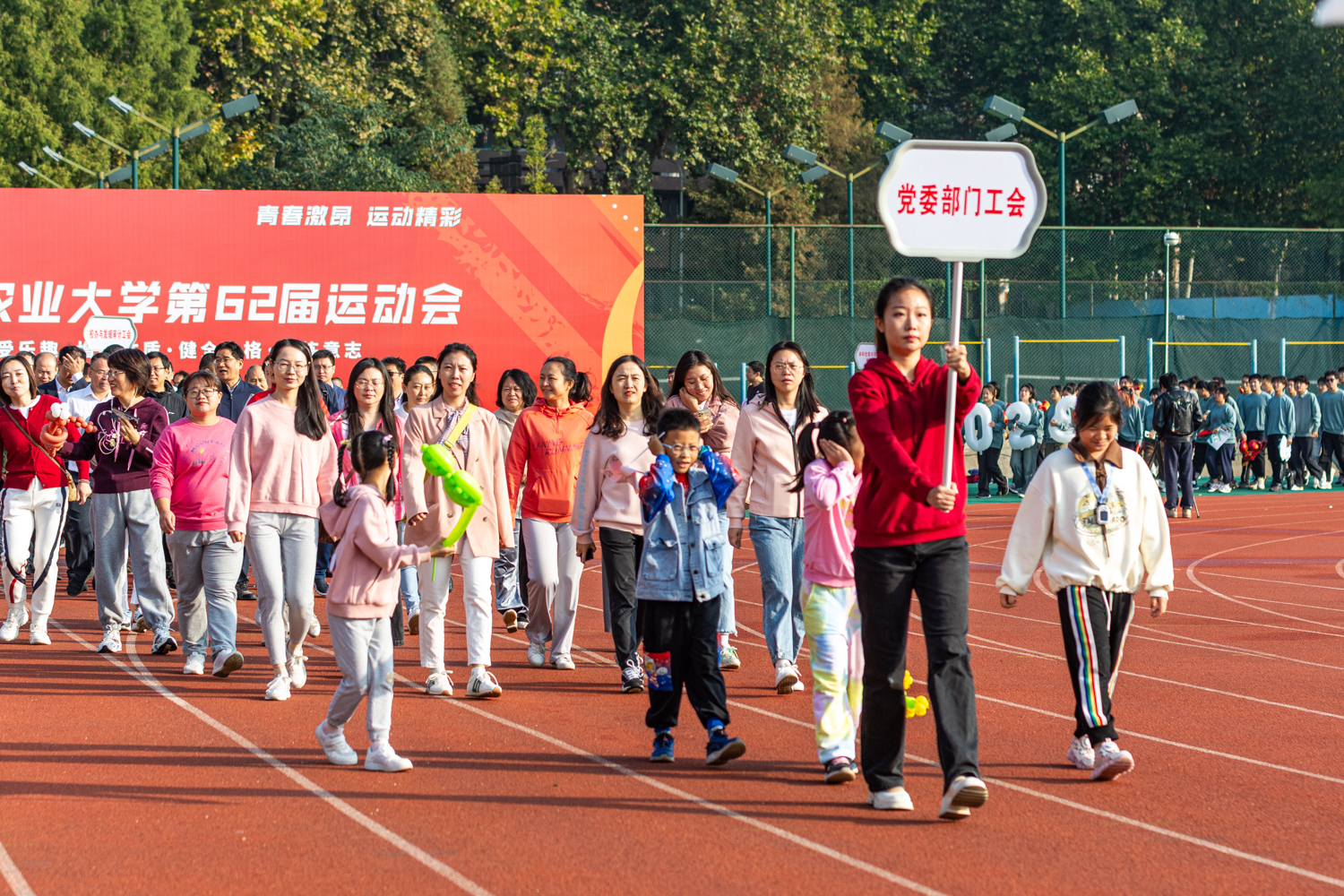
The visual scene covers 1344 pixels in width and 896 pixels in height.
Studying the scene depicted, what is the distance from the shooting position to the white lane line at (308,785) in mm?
5090

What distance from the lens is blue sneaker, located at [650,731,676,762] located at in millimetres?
6656

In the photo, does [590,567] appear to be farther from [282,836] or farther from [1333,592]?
[282,836]

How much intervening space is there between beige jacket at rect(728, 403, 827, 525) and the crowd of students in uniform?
0.02 metres

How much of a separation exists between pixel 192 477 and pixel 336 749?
272cm

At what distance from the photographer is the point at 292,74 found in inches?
1697

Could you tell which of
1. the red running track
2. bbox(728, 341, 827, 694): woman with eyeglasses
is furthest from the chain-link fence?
the red running track

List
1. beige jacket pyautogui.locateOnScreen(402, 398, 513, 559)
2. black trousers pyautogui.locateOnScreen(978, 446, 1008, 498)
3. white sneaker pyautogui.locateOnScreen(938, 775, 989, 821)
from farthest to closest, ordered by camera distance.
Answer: black trousers pyautogui.locateOnScreen(978, 446, 1008, 498), beige jacket pyautogui.locateOnScreen(402, 398, 513, 559), white sneaker pyautogui.locateOnScreen(938, 775, 989, 821)

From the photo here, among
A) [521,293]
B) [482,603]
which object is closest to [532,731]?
[482,603]

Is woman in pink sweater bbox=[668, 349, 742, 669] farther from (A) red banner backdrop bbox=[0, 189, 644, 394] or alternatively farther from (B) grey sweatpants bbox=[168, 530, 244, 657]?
(A) red banner backdrop bbox=[0, 189, 644, 394]

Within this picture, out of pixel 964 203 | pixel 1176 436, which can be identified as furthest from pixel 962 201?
pixel 1176 436

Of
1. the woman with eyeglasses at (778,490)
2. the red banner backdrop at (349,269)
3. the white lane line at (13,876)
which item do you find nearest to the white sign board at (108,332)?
the red banner backdrop at (349,269)

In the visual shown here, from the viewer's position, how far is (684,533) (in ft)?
21.9

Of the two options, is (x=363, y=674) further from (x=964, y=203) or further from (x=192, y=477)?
(x=964, y=203)

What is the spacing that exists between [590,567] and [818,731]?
8.52 m
